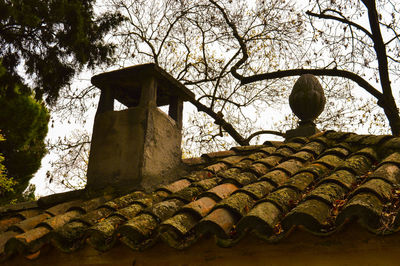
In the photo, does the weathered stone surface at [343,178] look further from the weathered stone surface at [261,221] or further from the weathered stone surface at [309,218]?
the weathered stone surface at [261,221]

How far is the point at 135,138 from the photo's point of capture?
192 inches

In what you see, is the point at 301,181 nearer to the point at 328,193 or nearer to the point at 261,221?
the point at 328,193

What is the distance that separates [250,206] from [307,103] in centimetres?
289

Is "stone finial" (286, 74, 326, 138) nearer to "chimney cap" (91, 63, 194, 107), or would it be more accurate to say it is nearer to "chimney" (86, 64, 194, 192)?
"chimney cap" (91, 63, 194, 107)

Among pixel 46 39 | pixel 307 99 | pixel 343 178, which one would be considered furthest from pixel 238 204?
pixel 46 39

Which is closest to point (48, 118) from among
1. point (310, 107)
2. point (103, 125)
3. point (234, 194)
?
point (103, 125)

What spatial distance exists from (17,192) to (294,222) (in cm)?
1406

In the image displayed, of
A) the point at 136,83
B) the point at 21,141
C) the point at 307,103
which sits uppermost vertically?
the point at 21,141

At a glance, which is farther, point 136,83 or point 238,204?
point 136,83

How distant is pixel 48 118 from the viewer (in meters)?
15.7

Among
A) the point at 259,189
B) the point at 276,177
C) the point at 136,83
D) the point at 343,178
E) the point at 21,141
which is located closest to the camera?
the point at 343,178

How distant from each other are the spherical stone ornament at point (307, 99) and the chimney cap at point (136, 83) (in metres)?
1.52

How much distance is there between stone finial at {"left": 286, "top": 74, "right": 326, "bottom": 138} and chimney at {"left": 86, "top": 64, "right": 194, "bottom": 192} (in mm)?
1660

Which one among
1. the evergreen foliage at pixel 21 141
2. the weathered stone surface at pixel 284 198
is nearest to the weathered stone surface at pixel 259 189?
the weathered stone surface at pixel 284 198
